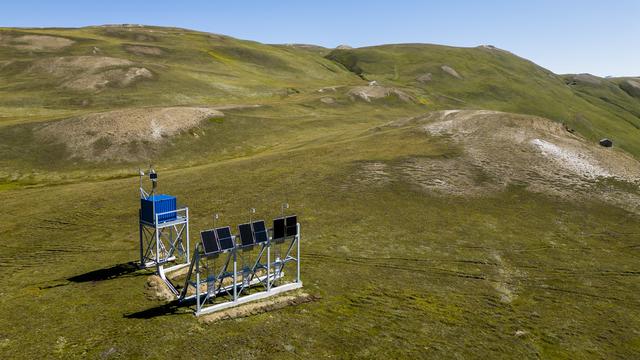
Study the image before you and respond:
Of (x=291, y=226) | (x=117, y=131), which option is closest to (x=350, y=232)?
(x=291, y=226)

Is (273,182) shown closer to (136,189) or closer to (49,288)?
(136,189)

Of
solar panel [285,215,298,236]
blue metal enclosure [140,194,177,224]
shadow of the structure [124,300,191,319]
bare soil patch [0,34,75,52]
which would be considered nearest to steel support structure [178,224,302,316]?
solar panel [285,215,298,236]

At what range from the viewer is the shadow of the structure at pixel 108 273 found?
31.5 m

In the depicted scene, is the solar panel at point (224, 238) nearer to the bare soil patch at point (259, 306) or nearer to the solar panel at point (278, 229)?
the solar panel at point (278, 229)

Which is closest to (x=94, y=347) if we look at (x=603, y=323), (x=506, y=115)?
(x=603, y=323)

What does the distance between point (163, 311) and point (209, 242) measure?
4971mm

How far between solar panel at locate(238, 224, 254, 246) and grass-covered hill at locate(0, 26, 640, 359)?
14.8 ft

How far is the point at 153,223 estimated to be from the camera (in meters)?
31.8

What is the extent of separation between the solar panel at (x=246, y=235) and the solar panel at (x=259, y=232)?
47 centimetres

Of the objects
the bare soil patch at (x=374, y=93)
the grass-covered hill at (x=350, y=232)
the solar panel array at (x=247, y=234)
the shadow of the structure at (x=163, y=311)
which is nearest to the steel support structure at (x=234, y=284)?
the solar panel array at (x=247, y=234)

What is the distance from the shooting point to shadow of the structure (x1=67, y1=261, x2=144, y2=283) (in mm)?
31531

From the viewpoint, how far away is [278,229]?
29828 millimetres

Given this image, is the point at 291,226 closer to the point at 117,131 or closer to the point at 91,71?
the point at 117,131

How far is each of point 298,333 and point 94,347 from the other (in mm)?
10367
